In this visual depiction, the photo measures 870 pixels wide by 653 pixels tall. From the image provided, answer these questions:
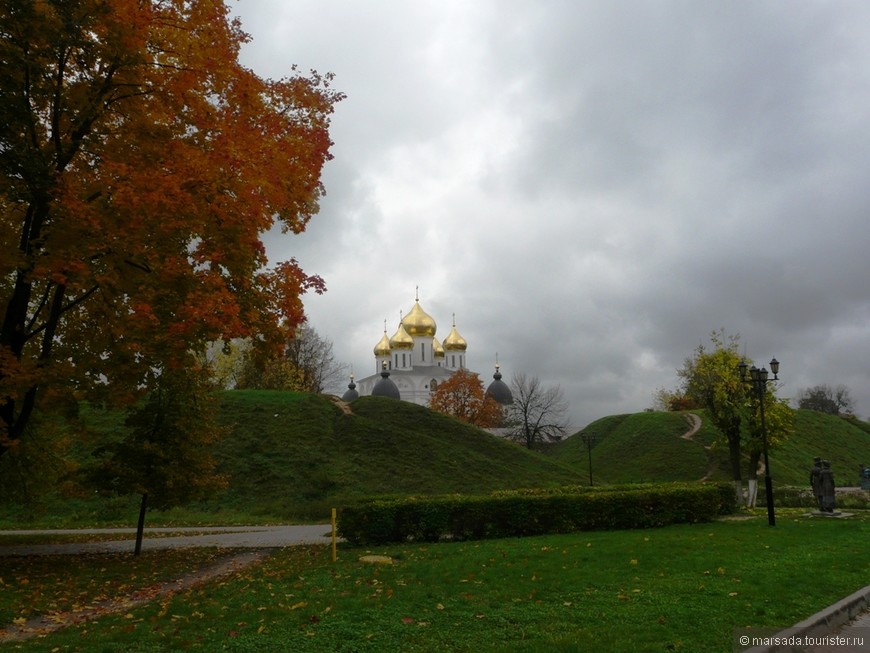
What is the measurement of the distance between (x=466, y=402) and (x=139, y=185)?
5670 cm

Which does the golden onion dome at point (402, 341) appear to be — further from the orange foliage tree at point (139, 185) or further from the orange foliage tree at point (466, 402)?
the orange foliage tree at point (139, 185)

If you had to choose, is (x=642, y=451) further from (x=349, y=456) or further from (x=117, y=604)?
(x=117, y=604)

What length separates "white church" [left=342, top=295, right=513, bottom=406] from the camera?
84.7 m

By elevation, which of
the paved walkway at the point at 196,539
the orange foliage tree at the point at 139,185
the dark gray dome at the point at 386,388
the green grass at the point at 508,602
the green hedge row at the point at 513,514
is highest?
the dark gray dome at the point at 386,388

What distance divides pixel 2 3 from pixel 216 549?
1204cm

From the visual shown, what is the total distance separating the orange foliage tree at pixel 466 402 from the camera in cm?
6469

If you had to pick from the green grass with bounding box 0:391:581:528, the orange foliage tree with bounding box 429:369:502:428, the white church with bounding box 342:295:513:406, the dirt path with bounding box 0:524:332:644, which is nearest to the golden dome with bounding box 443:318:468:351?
the white church with bounding box 342:295:513:406

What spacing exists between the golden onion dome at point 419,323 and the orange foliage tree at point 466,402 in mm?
21450

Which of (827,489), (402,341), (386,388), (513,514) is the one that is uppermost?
(402,341)

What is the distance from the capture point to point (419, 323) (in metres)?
87.6

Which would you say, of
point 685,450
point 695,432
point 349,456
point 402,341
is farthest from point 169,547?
point 402,341

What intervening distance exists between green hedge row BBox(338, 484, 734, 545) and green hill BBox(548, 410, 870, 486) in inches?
925

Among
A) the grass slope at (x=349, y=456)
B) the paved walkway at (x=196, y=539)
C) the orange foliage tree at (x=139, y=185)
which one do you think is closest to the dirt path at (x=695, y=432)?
the grass slope at (x=349, y=456)

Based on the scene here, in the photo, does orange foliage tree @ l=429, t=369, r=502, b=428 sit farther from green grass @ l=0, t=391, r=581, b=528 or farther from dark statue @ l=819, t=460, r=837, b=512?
dark statue @ l=819, t=460, r=837, b=512
